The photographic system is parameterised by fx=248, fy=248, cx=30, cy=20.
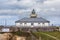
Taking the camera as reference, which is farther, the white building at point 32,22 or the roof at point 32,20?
the roof at point 32,20

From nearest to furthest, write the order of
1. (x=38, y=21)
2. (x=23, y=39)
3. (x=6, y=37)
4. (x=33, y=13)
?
(x=6, y=37), (x=23, y=39), (x=38, y=21), (x=33, y=13)

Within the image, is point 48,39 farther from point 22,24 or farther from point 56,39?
point 22,24

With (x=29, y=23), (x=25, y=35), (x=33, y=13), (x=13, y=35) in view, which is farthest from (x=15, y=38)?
(x=33, y=13)

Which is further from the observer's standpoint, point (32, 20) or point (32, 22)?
point (32, 20)

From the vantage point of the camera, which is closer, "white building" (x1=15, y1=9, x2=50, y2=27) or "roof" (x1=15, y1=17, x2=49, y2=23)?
"white building" (x1=15, y1=9, x2=50, y2=27)

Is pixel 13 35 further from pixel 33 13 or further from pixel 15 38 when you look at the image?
pixel 33 13

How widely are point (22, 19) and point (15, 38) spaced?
45.7m

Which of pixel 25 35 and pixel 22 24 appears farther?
pixel 22 24

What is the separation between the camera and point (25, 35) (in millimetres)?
50406

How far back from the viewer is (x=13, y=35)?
47531 millimetres

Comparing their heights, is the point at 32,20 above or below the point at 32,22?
above

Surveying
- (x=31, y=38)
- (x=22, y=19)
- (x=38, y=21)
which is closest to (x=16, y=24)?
(x=22, y=19)

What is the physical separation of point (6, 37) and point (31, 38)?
775 centimetres

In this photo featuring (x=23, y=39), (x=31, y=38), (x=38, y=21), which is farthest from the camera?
(x=38, y=21)
